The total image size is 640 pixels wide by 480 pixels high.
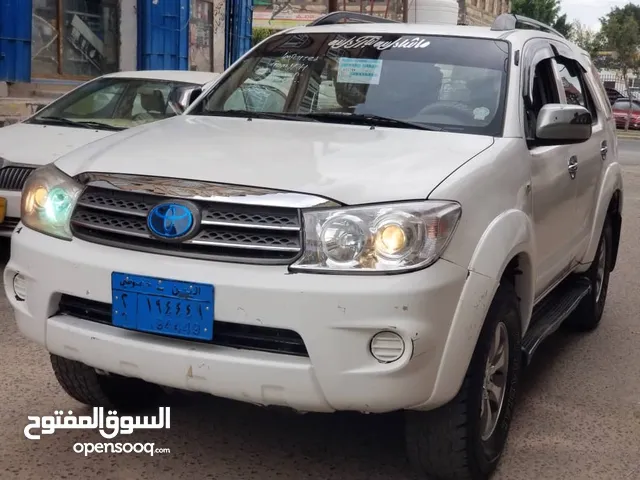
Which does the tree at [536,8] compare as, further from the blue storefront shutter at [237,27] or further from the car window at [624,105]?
the blue storefront shutter at [237,27]

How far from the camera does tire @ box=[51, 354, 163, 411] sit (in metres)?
3.58

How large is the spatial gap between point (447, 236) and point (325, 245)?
40cm

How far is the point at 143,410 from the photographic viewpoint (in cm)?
390

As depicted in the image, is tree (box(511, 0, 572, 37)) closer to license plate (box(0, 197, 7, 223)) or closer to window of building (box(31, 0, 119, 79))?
window of building (box(31, 0, 119, 79))

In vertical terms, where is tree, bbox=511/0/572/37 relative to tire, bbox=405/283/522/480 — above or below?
above

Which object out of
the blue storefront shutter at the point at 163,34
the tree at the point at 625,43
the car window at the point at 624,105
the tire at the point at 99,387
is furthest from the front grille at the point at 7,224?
the tree at the point at 625,43

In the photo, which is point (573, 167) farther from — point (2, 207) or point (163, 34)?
point (163, 34)

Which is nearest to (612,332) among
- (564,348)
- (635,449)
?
(564,348)

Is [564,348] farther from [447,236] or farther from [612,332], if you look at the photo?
[447,236]

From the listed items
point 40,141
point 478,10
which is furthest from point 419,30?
point 478,10

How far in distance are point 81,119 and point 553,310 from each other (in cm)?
457

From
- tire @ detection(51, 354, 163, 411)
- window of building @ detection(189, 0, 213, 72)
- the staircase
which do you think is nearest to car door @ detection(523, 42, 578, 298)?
tire @ detection(51, 354, 163, 411)

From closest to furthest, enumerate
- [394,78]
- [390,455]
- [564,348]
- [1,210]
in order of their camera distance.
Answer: [390,455], [394,78], [564,348], [1,210]

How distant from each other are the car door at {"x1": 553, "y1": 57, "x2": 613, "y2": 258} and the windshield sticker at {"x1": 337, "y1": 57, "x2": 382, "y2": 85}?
3.65ft
